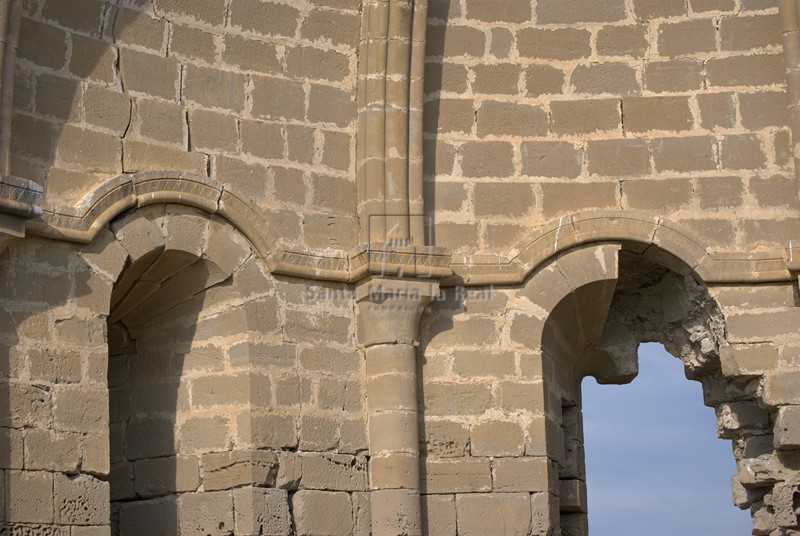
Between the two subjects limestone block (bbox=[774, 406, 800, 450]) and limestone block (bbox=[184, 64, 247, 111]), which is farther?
limestone block (bbox=[774, 406, 800, 450])

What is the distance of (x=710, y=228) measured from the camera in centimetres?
949

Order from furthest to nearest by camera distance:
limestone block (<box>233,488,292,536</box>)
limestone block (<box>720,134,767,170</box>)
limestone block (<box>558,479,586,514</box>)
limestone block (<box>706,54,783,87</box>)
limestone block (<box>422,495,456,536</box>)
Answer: limestone block (<box>558,479,586,514</box>)
limestone block (<box>706,54,783,87</box>)
limestone block (<box>720,134,767,170</box>)
limestone block (<box>422,495,456,536</box>)
limestone block (<box>233,488,292,536</box>)

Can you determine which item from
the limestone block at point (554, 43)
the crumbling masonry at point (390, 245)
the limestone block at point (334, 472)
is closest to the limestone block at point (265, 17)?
the crumbling masonry at point (390, 245)

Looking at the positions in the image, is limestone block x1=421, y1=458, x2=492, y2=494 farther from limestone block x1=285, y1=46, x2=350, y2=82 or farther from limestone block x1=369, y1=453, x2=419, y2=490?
limestone block x1=285, y1=46, x2=350, y2=82

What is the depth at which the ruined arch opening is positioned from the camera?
9516 mm

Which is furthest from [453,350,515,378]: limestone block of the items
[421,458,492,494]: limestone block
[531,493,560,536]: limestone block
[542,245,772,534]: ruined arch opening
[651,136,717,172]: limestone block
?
[651,136,717,172]: limestone block

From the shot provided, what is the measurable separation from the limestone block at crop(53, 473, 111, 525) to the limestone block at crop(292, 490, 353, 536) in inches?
48.9

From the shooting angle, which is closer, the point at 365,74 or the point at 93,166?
the point at 93,166

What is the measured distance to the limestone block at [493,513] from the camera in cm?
897

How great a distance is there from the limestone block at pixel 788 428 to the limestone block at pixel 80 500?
4131 mm

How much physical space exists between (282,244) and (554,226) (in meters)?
1.79

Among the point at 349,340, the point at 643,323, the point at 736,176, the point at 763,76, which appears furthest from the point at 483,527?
the point at 763,76

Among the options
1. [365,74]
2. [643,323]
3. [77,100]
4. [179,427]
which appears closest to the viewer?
[77,100]

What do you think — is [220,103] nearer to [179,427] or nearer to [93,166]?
[93,166]
